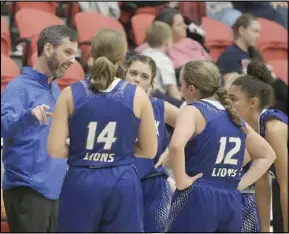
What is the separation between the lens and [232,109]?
4430 millimetres

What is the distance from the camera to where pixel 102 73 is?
407 cm

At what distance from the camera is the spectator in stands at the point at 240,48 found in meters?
8.25

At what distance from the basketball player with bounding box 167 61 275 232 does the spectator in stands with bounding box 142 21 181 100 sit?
2.85 metres

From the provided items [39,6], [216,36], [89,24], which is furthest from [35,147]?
[216,36]

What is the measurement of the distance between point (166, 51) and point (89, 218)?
4.09 m

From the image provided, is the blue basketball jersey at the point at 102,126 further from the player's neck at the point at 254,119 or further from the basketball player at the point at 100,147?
the player's neck at the point at 254,119

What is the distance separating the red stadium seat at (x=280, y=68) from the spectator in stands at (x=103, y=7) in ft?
5.50

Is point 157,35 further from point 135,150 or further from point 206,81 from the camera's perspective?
point 135,150

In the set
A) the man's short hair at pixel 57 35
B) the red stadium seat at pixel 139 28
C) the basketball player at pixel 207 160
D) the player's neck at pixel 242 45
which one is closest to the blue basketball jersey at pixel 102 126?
A: the basketball player at pixel 207 160

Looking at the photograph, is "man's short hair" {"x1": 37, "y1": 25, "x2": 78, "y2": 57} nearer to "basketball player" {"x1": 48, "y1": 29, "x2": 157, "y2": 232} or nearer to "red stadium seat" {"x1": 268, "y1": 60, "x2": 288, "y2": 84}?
"basketball player" {"x1": 48, "y1": 29, "x2": 157, "y2": 232}

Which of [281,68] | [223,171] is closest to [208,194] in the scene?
[223,171]

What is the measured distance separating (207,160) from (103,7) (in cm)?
479

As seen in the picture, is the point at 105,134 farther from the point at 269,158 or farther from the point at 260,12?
the point at 260,12

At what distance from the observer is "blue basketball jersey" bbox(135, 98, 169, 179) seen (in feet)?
16.3
